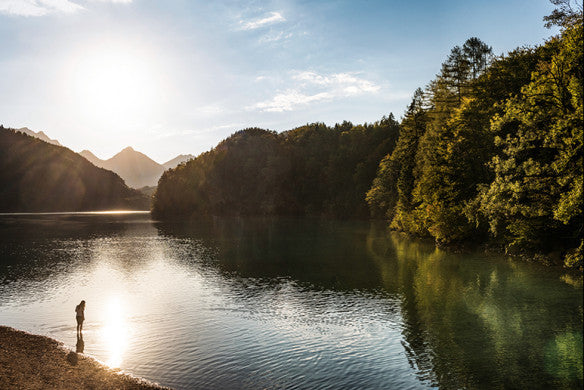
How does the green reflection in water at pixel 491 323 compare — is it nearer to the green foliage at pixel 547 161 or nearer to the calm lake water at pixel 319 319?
the calm lake water at pixel 319 319

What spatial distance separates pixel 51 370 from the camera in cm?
2214

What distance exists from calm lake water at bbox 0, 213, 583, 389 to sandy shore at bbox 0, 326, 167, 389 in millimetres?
1483

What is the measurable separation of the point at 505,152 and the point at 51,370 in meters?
48.7

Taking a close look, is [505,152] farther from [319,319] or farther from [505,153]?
[319,319]

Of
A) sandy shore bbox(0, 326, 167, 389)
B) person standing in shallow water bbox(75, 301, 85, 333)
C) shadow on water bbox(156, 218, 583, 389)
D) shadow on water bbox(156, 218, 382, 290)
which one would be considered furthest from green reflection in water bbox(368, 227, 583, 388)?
person standing in shallow water bbox(75, 301, 85, 333)

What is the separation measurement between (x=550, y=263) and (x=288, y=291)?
113 ft

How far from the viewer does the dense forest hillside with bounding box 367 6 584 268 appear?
4228cm

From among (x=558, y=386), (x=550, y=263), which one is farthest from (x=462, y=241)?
(x=558, y=386)

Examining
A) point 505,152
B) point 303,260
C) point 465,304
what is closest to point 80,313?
point 465,304

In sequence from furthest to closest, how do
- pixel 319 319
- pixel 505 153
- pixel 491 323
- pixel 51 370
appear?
pixel 505 153
pixel 319 319
pixel 491 323
pixel 51 370

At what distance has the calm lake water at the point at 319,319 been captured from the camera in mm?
22875

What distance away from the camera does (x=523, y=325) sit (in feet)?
100

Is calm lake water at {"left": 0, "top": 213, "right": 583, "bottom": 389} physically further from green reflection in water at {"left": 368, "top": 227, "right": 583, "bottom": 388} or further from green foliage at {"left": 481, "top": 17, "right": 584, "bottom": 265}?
green foliage at {"left": 481, "top": 17, "right": 584, "bottom": 265}

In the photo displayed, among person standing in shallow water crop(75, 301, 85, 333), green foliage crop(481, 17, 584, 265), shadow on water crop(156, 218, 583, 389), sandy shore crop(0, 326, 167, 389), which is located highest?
green foliage crop(481, 17, 584, 265)
